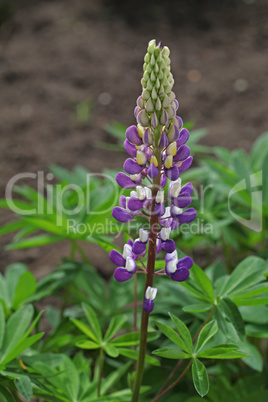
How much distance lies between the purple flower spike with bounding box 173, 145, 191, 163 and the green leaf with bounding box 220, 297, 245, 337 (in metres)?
0.55

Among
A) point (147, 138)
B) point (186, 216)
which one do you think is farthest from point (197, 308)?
point (147, 138)

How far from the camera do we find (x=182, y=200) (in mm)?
1295

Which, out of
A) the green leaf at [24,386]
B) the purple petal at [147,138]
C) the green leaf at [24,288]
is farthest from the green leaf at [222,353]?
the green leaf at [24,288]

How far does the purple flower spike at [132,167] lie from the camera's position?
4.16ft

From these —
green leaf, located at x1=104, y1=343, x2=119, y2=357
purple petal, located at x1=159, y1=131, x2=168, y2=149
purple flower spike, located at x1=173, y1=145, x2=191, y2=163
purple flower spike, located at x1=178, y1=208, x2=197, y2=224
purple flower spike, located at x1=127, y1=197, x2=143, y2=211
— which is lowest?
green leaf, located at x1=104, y1=343, x2=119, y2=357

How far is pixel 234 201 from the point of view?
2.32 meters

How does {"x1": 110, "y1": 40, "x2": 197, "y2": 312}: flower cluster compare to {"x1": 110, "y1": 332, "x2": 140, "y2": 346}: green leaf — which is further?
{"x1": 110, "y1": 332, "x2": 140, "y2": 346}: green leaf

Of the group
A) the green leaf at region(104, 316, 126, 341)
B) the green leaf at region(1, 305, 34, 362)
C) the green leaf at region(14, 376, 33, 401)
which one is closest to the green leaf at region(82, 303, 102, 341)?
the green leaf at region(104, 316, 126, 341)

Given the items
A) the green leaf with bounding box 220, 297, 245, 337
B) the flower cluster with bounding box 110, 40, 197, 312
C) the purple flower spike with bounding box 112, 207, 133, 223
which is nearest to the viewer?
the flower cluster with bounding box 110, 40, 197, 312

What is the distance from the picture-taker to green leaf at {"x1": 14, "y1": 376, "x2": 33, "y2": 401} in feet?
4.72

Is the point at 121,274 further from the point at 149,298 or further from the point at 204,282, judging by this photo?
the point at 204,282

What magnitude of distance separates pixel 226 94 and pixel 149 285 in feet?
10.5

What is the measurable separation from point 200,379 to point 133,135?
67 centimetres

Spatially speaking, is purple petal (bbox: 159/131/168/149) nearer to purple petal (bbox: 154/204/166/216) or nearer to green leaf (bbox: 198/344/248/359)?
purple petal (bbox: 154/204/166/216)
